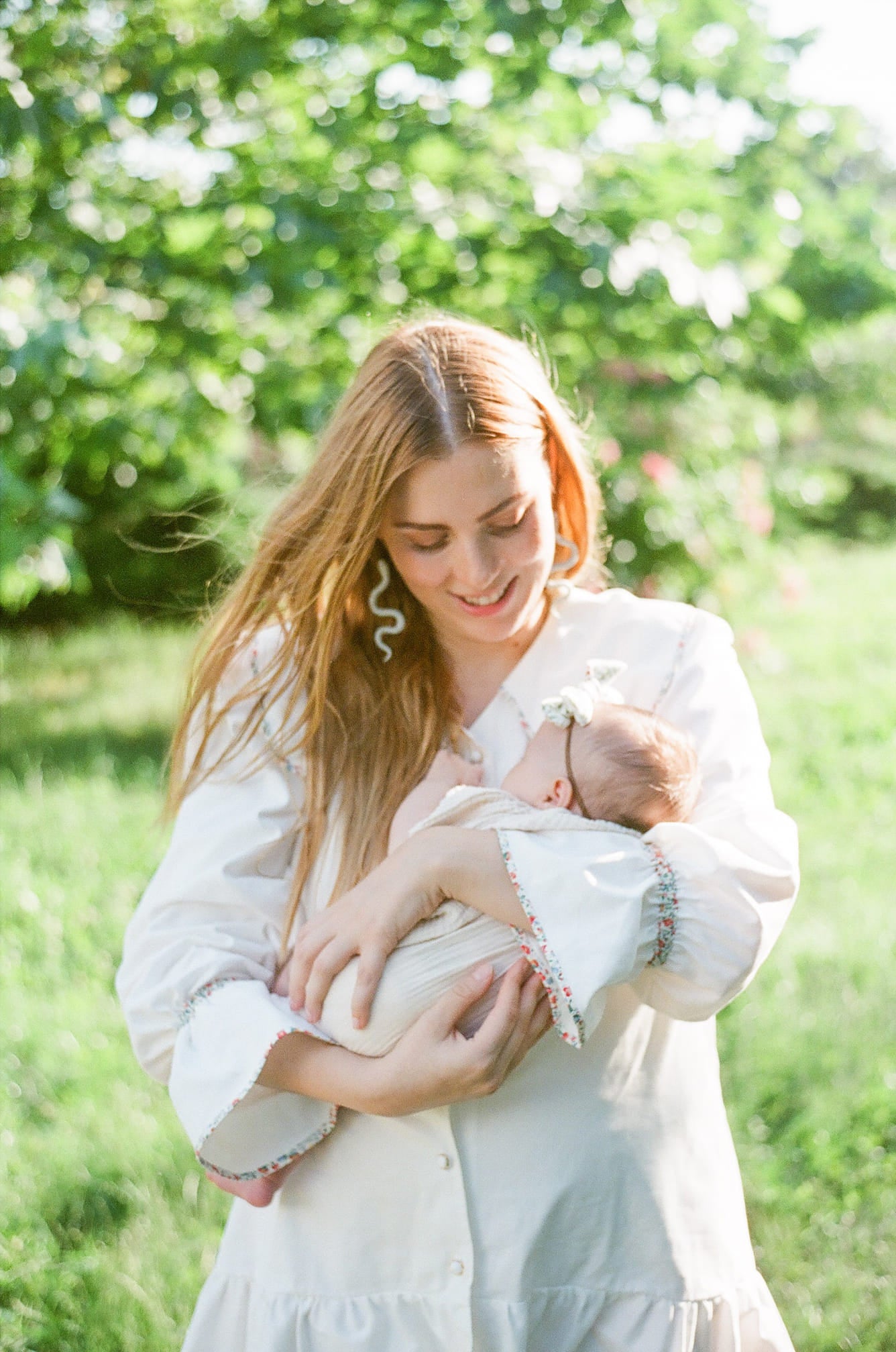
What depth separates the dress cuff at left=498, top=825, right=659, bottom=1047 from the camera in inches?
59.2

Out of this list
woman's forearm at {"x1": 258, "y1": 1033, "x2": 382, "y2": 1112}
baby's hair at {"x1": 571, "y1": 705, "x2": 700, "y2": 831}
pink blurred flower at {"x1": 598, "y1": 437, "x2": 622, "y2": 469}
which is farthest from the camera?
pink blurred flower at {"x1": 598, "y1": 437, "x2": 622, "y2": 469}

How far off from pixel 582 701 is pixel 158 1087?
2.25 metres

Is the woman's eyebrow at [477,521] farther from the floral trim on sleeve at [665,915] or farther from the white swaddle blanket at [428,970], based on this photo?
the floral trim on sleeve at [665,915]

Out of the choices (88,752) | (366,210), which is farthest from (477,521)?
(88,752)

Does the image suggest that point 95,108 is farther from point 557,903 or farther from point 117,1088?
point 557,903

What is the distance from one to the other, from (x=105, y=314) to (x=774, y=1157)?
12.4 feet

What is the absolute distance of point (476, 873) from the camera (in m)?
1.61

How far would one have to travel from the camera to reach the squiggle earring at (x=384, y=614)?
79.2 inches

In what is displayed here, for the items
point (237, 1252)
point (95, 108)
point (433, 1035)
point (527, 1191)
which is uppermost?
point (95, 108)

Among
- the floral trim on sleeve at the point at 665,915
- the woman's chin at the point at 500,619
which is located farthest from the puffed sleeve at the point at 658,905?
the woman's chin at the point at 500,619

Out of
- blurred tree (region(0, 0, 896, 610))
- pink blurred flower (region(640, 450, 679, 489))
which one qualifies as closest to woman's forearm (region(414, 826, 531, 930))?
blurred tree (region(0, 0, 896, 610))

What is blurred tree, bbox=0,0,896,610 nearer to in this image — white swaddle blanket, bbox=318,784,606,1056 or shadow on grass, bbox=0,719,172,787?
shadow on grass, bbox=0,719,172,787

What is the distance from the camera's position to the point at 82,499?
31.7 ft

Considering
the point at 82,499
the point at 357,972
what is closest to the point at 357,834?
the point at 357,972
